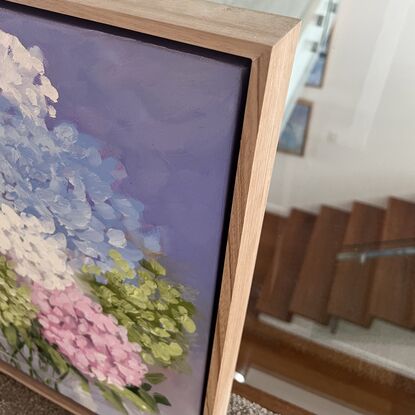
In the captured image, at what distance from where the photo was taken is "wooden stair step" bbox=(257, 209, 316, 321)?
2030 millimetres

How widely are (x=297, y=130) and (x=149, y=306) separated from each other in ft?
8.32

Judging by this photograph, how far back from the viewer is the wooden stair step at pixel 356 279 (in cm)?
216

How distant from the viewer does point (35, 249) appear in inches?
30.8

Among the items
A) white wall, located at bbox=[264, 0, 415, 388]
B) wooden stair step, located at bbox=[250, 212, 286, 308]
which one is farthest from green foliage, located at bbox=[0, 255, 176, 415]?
white wall, located at bbox=[264, 0, 415, 388]

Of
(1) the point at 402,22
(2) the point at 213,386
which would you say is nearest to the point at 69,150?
(2) the point at 213,386

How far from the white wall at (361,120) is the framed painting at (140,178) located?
2292 mm

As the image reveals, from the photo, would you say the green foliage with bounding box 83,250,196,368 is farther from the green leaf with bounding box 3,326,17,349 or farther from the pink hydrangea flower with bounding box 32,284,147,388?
the green leaf with bounding box 3,326,17,349

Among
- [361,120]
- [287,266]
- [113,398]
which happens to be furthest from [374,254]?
[113,398]

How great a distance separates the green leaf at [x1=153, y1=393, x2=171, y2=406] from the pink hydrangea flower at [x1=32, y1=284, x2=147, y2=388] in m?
0.04

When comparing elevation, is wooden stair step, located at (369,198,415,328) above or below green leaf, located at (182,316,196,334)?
below

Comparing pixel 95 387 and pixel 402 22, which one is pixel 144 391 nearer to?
pixel 95 387

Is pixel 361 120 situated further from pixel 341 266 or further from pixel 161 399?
pixel 161 399

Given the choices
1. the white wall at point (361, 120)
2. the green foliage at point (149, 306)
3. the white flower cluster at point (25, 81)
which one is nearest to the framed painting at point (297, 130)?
the white wall at point (361, 120)

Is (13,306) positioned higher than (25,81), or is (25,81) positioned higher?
(25,81)
